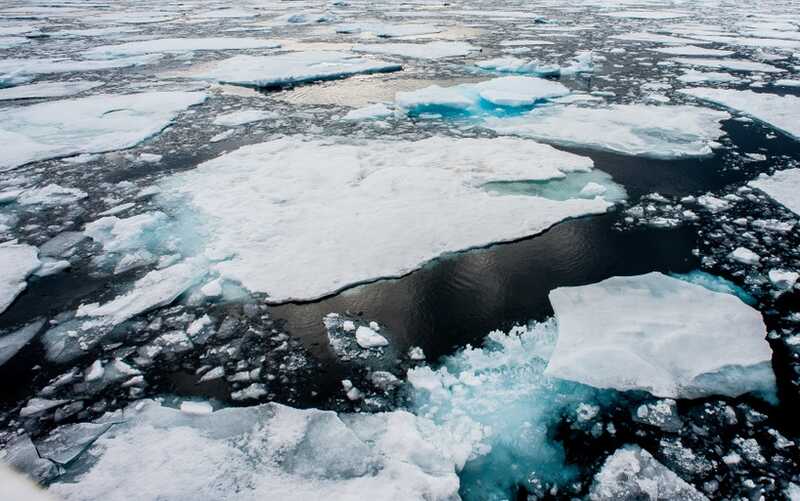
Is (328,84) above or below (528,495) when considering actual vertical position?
above

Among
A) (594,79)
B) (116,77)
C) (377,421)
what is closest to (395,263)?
(377,421)

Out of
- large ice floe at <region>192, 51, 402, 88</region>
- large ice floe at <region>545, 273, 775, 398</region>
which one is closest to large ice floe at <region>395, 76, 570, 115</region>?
large ice floe at <region>192, 51, 402, 88</region>

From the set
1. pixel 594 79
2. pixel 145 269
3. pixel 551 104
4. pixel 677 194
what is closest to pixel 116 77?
pixel 145 269

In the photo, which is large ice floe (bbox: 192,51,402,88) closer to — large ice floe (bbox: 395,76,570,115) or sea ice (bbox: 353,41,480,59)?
sea ice (bbox: 353,41,480,59)

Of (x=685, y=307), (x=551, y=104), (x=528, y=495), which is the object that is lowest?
(x=528, y=495)

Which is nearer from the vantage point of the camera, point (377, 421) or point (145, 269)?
point (377, 421)

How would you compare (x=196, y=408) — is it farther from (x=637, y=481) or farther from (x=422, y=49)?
(x=422, y=49)

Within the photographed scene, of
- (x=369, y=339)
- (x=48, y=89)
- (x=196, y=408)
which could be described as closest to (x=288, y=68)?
(x=48, y=89)

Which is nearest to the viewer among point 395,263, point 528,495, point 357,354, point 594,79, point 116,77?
point 528,495

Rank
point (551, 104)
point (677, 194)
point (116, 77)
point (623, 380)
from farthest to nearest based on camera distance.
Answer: point (116, 77) → point (551, 104) → point (677, 194) → point (623, 380)

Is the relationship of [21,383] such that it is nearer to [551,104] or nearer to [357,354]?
[357,354]
